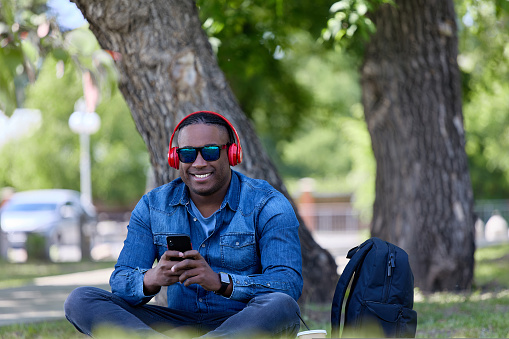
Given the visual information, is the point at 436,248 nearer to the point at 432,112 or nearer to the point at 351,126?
the point at 432,112

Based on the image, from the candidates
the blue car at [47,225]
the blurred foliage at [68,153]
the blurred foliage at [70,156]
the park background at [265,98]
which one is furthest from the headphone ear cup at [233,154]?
the blurred foliage at [70,156]

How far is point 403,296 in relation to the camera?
3604 millimetres

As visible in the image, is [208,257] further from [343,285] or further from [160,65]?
[160,65]

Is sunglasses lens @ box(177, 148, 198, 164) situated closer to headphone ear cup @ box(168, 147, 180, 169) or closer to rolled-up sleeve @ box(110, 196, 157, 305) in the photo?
headphone ear cup @ box(168, 147, 180, 169)

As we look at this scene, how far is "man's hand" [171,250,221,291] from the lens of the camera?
3287mm

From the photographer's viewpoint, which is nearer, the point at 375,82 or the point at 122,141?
the point at 375,82

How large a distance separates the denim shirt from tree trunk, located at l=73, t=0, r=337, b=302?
1.64 meters

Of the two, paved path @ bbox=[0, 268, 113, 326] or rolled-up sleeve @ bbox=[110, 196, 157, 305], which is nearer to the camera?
rolled-up sleeve @ bbox=[110, 196, 157, 305]

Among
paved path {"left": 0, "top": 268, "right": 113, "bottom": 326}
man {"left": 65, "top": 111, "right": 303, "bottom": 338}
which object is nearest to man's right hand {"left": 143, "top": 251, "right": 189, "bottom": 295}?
man {"left": 65, "top": 111, "right": 303, "bottom": 338}

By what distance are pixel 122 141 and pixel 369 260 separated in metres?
33.5

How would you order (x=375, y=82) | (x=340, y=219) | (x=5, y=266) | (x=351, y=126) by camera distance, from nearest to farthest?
(x=375, y=82)
(x=5, y=266)
(x=351, y=126)
(x=340, y=219)

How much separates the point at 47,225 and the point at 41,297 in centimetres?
982

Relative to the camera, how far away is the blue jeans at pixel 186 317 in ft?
10.6

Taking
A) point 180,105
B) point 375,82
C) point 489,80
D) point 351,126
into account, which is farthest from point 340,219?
point 180,105
